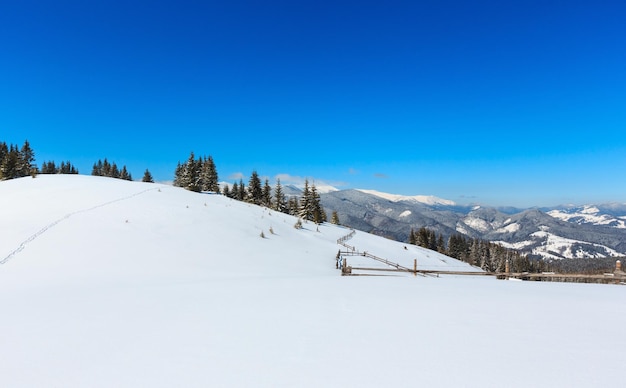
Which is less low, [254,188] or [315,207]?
[254,188]

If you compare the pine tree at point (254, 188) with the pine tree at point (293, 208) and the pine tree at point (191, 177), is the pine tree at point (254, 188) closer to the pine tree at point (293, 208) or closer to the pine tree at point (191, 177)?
the pine tree at point (293, 208)

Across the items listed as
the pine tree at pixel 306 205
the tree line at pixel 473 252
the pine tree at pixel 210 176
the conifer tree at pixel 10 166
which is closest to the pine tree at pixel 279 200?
the pine tree at pixel 306 205

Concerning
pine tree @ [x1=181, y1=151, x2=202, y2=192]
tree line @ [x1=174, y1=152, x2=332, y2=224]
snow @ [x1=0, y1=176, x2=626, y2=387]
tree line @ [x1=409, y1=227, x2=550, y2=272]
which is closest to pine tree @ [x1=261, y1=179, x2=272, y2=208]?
tree line @ [x1=174, y1=152, x2=332, y2=224]

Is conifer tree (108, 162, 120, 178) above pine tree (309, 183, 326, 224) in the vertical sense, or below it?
above

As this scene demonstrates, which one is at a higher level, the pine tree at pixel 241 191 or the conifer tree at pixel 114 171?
the conifer tree at pixel 114 171

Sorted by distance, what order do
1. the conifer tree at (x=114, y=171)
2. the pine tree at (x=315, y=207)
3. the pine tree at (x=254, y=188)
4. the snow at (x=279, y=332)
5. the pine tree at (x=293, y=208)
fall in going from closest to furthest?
the snow at (x=279, y=332)
the pine tree at (x=315, y=207)
the pine tree at (x=254, y=188)
the pine tree at (x=293, y=208)
the conifer tree at (x=114, y=171)

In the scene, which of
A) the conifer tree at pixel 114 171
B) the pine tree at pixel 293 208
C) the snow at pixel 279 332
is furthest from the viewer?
the conifer tree at pixel 114 171

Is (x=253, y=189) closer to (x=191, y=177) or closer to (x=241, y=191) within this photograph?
(x=241, y=191)

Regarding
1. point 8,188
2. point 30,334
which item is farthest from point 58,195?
point 30,334

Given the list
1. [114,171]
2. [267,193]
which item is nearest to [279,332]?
[267,193]

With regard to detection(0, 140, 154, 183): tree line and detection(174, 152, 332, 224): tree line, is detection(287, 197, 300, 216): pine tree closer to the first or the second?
detection(174, 152, 332, 224): tree line

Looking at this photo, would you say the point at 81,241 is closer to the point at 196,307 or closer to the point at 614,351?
the point at 196,307

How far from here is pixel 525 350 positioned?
5312 millimetres

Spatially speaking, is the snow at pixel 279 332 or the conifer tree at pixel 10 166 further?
the conifer tree at pixel 10 166
